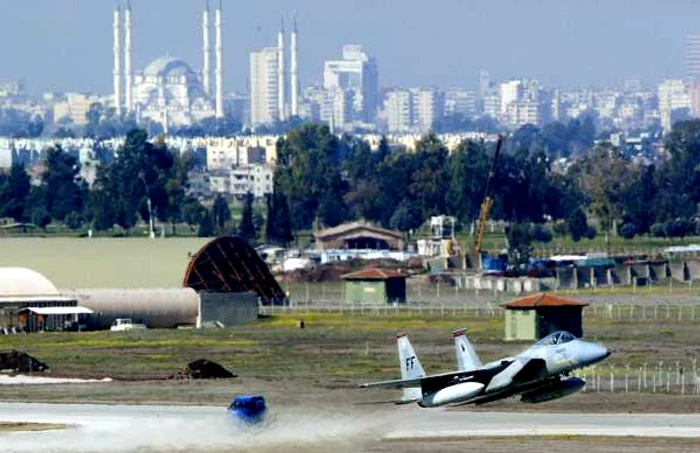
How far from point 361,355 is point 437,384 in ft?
142

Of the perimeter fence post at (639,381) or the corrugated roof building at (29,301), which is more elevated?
the corrugated roof building at (29,301)

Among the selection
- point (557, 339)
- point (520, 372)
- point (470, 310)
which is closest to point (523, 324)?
point (470, 310)

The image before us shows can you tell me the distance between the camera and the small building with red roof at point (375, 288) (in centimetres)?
18438

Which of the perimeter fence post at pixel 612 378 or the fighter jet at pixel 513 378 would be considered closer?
the fighter jet at pixel 513 378

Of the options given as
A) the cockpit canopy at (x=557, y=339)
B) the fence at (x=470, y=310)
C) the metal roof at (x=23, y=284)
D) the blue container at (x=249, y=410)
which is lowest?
the blue container at (x=249, y=410)

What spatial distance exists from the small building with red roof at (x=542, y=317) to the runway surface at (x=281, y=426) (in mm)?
36681

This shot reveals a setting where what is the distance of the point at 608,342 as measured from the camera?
134375 mm

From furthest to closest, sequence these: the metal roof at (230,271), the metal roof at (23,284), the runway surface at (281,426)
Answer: the metal roof at (230,271) → the metal roof at (23,284) → the runway surface at (281,426)

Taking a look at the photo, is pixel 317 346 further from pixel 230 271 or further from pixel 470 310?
A: pixel 470 310

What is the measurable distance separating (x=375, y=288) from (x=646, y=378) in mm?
75374

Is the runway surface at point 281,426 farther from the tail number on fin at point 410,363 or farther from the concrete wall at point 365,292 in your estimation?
the concrete wall at point 365,292

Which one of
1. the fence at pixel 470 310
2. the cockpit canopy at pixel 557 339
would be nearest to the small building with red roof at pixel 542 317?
the fence at pixel 470 310

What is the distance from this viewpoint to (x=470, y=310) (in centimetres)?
17238

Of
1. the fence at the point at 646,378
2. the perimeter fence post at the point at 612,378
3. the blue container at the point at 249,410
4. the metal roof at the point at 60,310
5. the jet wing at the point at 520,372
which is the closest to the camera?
the jet wing at the point at 520,372
